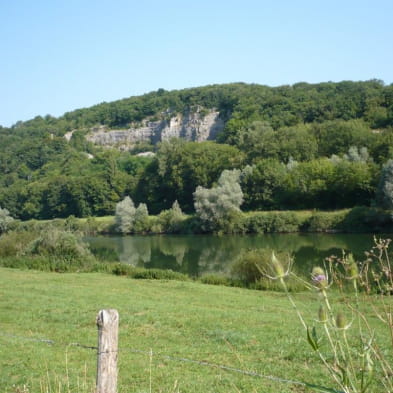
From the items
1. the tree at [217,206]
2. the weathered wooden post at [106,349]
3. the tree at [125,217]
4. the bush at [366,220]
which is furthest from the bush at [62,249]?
the tree at [125,217]

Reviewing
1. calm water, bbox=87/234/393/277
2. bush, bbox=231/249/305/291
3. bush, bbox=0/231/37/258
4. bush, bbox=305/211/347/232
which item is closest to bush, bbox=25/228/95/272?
bush, bbox=0/231/37/258

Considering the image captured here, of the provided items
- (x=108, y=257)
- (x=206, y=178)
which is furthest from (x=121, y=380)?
(x=206, y=178)

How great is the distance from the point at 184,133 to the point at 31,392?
451ft

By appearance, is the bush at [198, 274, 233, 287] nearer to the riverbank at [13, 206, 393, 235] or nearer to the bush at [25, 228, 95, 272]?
the bush at [25, 228, 95, 272]

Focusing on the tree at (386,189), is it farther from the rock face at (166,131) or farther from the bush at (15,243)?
the rock face at (166,131)

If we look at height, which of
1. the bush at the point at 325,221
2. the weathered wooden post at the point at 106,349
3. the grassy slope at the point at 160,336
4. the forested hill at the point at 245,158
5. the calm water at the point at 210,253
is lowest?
the calm water at the point at 210,253

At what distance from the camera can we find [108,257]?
32.8m

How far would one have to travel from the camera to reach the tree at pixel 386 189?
4009 cm

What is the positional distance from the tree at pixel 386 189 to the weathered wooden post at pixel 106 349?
3989 centimetres

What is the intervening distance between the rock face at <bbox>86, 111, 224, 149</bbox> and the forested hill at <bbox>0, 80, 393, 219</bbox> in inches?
84.3

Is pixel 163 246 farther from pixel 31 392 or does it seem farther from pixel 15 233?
pixel 31 392

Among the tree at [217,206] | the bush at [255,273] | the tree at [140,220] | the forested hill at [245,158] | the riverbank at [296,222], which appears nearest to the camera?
the bush at [255,273]

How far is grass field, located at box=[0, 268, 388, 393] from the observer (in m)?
5.95

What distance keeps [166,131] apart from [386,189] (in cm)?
10941
